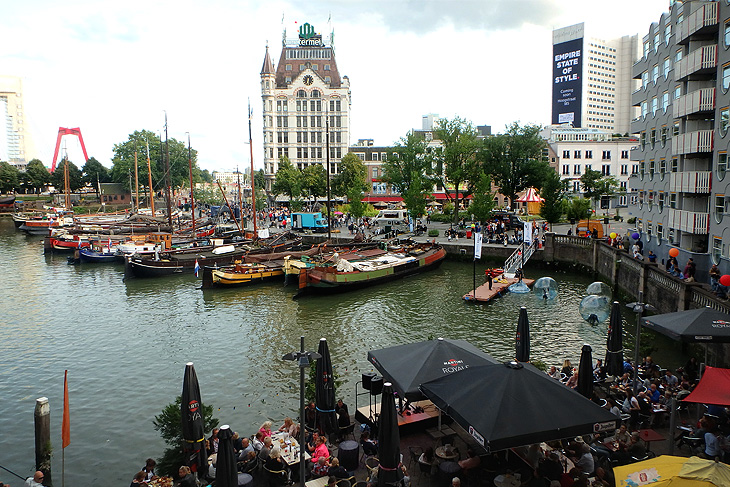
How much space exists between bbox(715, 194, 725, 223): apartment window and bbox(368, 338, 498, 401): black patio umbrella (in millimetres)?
20436

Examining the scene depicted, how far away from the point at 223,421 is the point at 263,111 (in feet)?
307

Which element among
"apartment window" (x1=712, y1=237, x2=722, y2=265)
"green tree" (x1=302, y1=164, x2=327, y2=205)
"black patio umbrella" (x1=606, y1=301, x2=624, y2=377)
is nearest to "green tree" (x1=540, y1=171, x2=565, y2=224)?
"apartment window" (x1=712, y1=237, x2=722, y2=265)

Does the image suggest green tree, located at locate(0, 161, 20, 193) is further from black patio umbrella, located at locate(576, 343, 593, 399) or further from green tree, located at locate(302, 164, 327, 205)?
black patio umbrella, located at locate(576, 343, 593, 399)

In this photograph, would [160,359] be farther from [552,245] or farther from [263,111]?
[263,111]

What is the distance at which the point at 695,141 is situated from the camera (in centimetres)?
2859

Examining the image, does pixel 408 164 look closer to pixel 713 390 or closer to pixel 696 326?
pixel 696 326

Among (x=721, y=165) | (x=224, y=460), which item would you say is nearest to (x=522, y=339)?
(x=224, y=460)

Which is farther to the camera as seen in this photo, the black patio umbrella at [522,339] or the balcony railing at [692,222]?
the balcony railing at [692,222]

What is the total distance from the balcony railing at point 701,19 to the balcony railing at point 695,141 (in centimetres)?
562

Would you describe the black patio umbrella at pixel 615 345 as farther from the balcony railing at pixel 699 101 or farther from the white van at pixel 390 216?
the white van at pixel 390 216

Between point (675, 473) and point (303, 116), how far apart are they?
331 ft

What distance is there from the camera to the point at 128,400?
19.0 metres

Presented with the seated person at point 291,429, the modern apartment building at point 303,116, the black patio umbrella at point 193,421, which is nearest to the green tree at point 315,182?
the modern apartment building at point 303,116

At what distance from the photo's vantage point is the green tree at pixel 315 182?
79.1m
